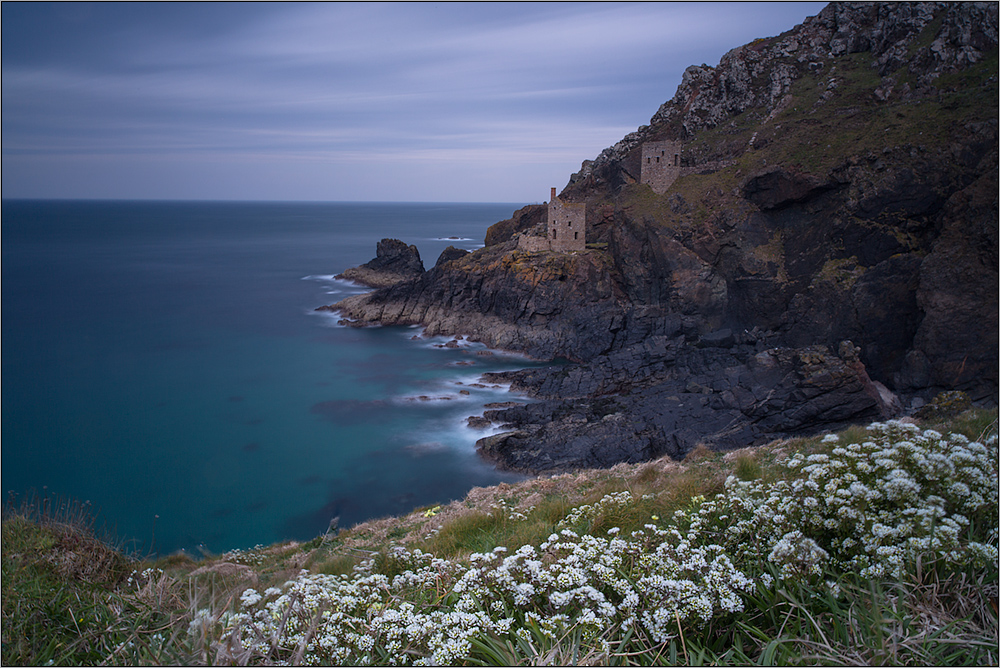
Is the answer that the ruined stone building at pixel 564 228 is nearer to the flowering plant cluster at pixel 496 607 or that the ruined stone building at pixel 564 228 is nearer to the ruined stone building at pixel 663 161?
the ruined stone building at pixel 663 161

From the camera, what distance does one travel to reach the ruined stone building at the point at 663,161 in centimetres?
3594

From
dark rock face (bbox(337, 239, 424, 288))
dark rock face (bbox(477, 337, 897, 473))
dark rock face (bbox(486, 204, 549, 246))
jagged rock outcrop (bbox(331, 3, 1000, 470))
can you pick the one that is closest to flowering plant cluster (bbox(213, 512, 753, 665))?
dark rock face (bbox(477, 337, 897, 473))

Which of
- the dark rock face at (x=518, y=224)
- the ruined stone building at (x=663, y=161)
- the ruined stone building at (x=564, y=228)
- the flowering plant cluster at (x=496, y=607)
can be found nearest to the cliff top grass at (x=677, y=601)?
the flowering plant cluster at (x=496, y=607)

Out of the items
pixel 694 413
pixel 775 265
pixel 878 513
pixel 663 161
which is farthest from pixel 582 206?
pixel 878 513

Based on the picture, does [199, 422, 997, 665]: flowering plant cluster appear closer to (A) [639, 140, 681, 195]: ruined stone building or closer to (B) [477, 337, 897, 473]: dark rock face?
(B) [477, 337, 897, 473]: dark rock face

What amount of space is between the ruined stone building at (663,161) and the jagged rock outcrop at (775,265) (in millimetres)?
880

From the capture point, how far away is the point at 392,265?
52.5 m

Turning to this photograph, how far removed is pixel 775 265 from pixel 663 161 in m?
11.3

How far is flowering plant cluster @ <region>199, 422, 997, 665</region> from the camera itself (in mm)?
2727

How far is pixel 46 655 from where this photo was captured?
297cm

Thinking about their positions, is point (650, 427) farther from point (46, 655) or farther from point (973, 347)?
point (46, 655)

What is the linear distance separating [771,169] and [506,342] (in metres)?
17.1

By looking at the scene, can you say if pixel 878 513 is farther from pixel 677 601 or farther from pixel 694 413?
pixel 694 413

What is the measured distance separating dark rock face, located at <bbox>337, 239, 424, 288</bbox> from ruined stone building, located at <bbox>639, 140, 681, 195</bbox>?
23.1 metres
